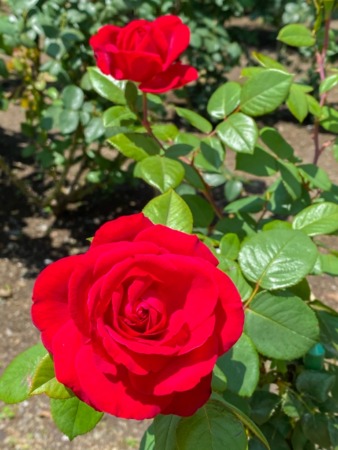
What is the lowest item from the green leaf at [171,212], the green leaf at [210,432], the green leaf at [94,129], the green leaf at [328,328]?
the green leaf at [94,129]

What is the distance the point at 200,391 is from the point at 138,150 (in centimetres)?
61

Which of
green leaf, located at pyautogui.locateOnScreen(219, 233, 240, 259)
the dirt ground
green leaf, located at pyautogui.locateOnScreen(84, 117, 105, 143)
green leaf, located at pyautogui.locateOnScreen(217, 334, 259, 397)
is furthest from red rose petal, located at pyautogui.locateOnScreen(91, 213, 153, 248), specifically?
green leaf, located at pyautogui.locateOnScreen(84, 117, 105, 143)

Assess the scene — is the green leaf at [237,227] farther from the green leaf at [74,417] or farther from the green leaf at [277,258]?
the green leaf at [74,417]

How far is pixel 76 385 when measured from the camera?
0.61 meters

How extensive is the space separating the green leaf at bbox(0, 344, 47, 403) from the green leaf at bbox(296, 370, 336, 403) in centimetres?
53

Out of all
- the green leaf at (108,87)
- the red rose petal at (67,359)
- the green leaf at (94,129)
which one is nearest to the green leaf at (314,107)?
the green leaf at (108,87)

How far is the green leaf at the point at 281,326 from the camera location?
0.84 metres

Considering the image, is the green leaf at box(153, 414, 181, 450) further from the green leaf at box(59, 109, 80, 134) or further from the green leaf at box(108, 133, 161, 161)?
the green leaf at box(59, 109, 80, 134)

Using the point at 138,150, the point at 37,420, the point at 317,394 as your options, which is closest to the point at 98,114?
the point at 37,420

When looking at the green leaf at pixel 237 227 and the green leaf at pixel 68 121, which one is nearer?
the green leaf at pixel 237 227

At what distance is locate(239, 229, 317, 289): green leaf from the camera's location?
2.86 feet

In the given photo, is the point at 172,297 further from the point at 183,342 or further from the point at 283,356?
the point at 283,356

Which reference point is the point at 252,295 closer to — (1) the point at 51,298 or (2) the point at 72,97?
(1) the point at 51,298

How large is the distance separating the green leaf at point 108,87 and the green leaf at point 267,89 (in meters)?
0.24
